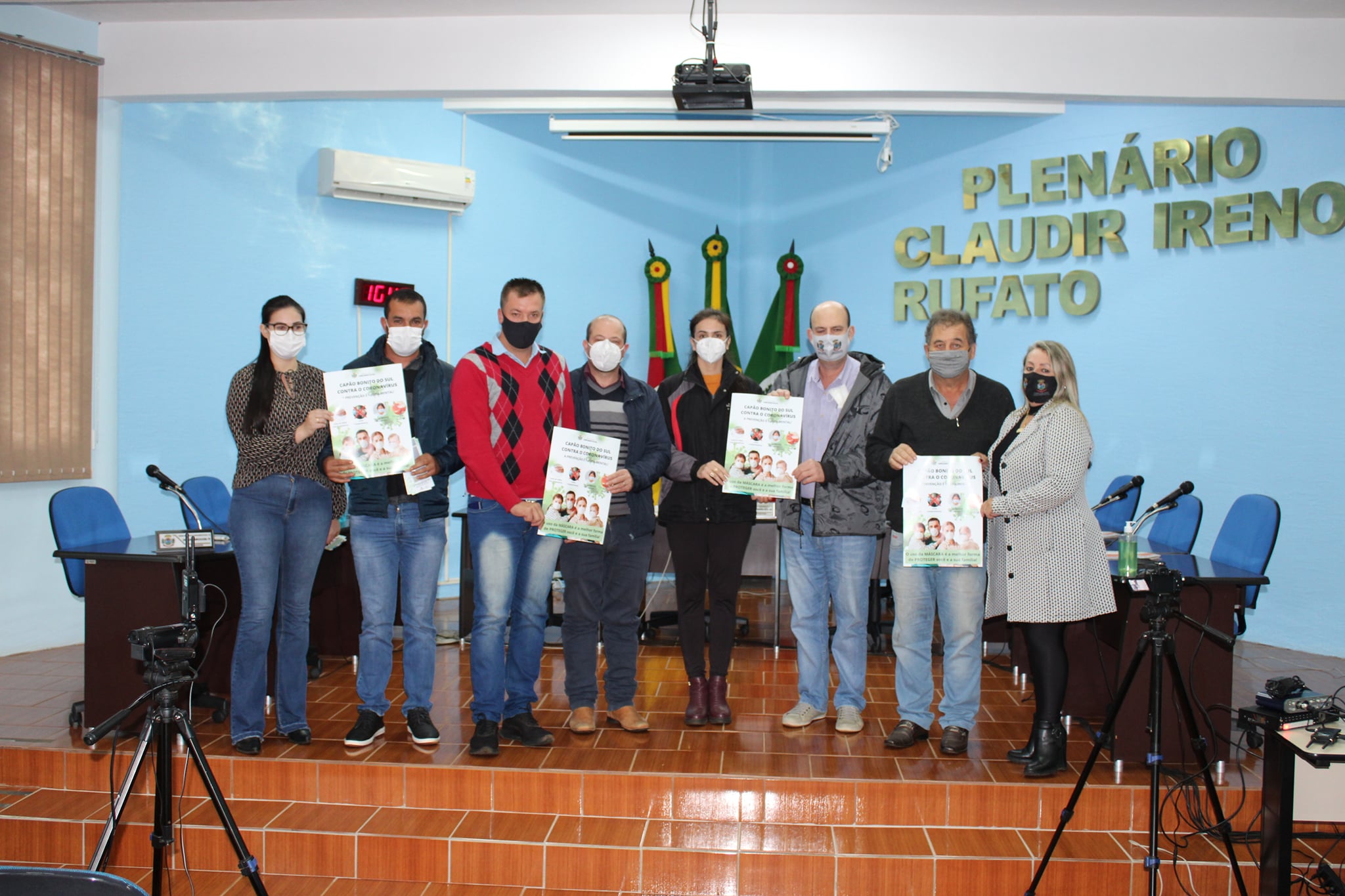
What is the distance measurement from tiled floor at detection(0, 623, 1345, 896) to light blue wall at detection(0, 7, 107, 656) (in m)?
1.97

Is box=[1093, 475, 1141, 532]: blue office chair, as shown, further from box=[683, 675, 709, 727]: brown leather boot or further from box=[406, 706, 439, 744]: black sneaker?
box=[406, 706, 439, 744]: black sneaker

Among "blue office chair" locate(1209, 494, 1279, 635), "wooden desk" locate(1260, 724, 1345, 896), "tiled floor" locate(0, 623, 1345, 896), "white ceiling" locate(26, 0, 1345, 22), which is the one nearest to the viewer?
"wooden desk" locate(1260, 724, 1345, 896)

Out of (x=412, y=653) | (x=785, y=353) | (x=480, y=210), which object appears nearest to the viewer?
(x=412, y=653)

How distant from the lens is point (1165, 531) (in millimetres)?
4629

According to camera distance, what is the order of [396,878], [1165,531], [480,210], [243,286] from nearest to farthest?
[396,878], [1165,531], [243,286], [480,210]

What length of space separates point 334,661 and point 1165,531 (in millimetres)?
4216

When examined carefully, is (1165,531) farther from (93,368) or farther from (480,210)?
(93,368)

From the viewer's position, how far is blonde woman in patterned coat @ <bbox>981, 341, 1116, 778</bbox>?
3016mm

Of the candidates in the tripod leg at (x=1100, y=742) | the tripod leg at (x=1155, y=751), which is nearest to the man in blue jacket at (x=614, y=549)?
the tripod leg at (x=1100, y=742)

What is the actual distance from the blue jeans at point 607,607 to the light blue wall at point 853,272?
3.29 meters

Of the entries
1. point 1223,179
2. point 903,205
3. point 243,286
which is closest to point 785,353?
point 903,205

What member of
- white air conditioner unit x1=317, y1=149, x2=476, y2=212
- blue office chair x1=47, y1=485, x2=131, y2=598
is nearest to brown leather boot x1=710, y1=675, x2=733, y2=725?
blue office chair x1=47, y1=485, x2=131, y2=598

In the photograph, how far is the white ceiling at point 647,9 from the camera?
4.90 m

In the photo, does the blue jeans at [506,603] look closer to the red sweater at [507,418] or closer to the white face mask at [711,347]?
the red sweater at [507,418]
